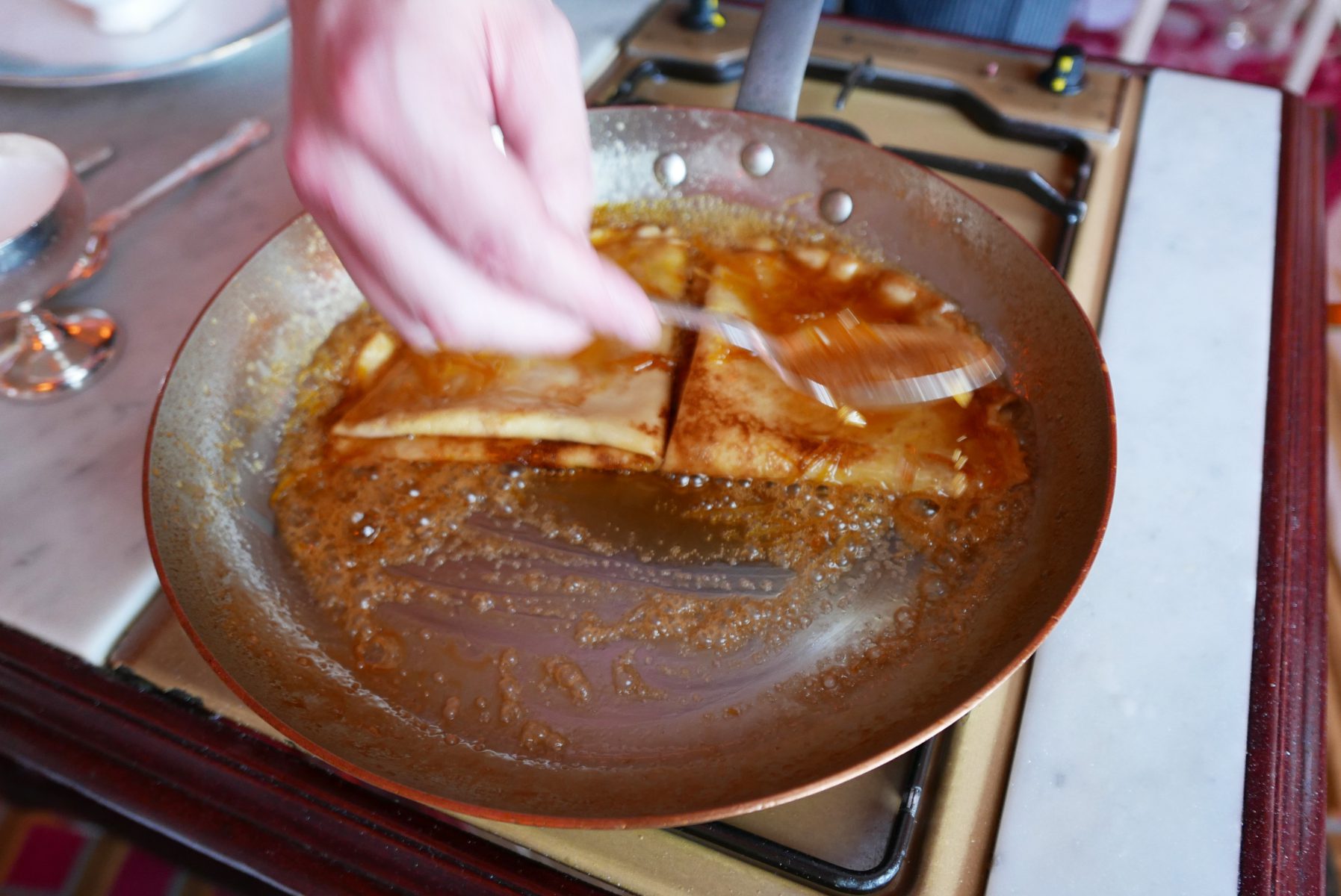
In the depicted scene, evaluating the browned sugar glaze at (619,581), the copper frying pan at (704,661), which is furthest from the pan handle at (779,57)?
the browned sugar glaze at (619,581)

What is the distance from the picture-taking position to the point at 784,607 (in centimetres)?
72

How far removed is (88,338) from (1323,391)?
4.49ft

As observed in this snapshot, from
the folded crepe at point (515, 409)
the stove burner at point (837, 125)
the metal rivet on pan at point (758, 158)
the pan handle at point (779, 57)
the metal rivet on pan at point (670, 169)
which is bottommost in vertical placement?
the folded crepe at point (515, 409)

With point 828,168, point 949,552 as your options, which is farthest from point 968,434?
point 828,168

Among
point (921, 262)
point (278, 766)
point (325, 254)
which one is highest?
point (921, 262)

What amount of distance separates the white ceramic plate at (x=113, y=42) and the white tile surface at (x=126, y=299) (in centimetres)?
6

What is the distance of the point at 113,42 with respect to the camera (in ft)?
4.07

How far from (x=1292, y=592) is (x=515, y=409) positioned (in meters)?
0.73

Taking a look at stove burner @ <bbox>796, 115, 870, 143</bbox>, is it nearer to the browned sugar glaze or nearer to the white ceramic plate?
the browned sugar glaze

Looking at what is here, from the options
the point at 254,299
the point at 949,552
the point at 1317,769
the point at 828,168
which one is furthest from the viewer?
the point at 828,168

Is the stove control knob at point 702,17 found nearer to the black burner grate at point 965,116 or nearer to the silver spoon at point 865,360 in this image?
the black burner grate at point 965,116

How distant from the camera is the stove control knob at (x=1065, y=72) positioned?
1.12 meters

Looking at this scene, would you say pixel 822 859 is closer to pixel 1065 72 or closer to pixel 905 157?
pixel 905 157

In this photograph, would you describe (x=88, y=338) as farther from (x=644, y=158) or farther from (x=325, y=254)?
(x=644, y=158)
